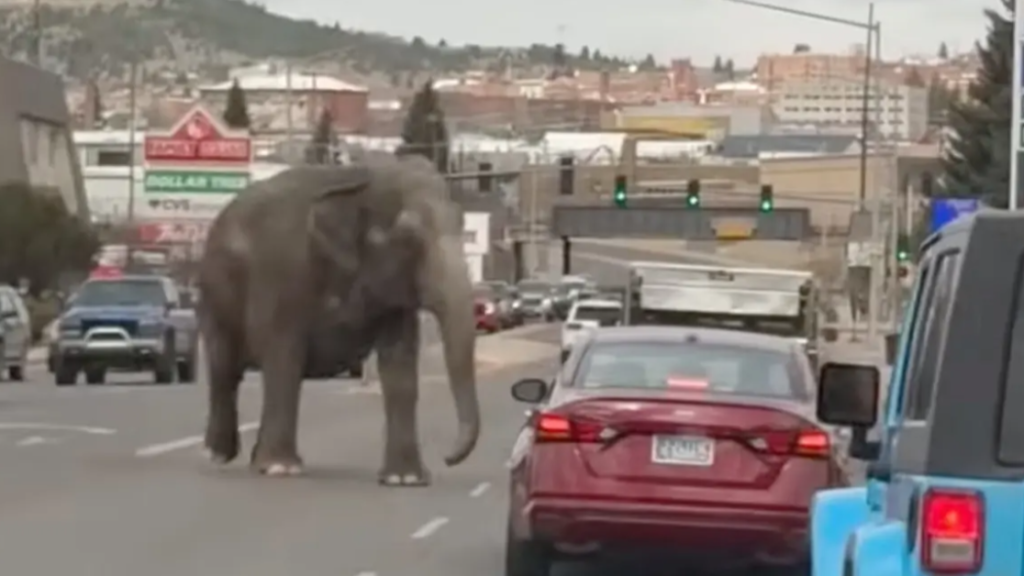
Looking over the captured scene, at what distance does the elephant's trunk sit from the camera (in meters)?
21.4

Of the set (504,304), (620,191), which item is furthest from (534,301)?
(620,191)

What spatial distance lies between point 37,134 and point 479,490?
85.5m

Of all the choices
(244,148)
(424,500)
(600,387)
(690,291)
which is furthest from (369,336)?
(244,148)

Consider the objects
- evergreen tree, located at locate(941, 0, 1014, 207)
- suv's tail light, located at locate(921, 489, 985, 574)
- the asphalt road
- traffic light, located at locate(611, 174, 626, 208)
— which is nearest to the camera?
suv's tail light, located at locate(921, 489, 985, 574)

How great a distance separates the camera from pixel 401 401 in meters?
23.2

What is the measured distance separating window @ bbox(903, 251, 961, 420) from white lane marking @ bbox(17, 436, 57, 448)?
1973 cm

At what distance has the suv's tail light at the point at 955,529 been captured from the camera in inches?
271

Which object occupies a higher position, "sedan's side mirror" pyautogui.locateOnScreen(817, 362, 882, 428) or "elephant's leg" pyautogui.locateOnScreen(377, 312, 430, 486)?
"sedan's side mirror" pyautogui.locateOnScreen(817, 362, 882, 428)

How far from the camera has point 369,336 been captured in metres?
24.3

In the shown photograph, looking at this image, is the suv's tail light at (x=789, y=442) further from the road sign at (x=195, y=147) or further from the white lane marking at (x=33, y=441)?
the road sign at (x=195, y=147)

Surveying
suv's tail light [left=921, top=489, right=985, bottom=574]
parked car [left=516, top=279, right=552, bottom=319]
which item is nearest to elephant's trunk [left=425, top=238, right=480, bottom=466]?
suv's tail light [left=921, top=489, right=985, bottom=574]

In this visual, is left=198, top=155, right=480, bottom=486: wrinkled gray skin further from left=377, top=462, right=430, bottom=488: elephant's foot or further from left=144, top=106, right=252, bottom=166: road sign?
left=144, top=106, right=252, bottom=166: road sign

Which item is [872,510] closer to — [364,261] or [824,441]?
[824,441]

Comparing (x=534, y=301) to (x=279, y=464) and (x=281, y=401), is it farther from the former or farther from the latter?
(x=281, y=401)
